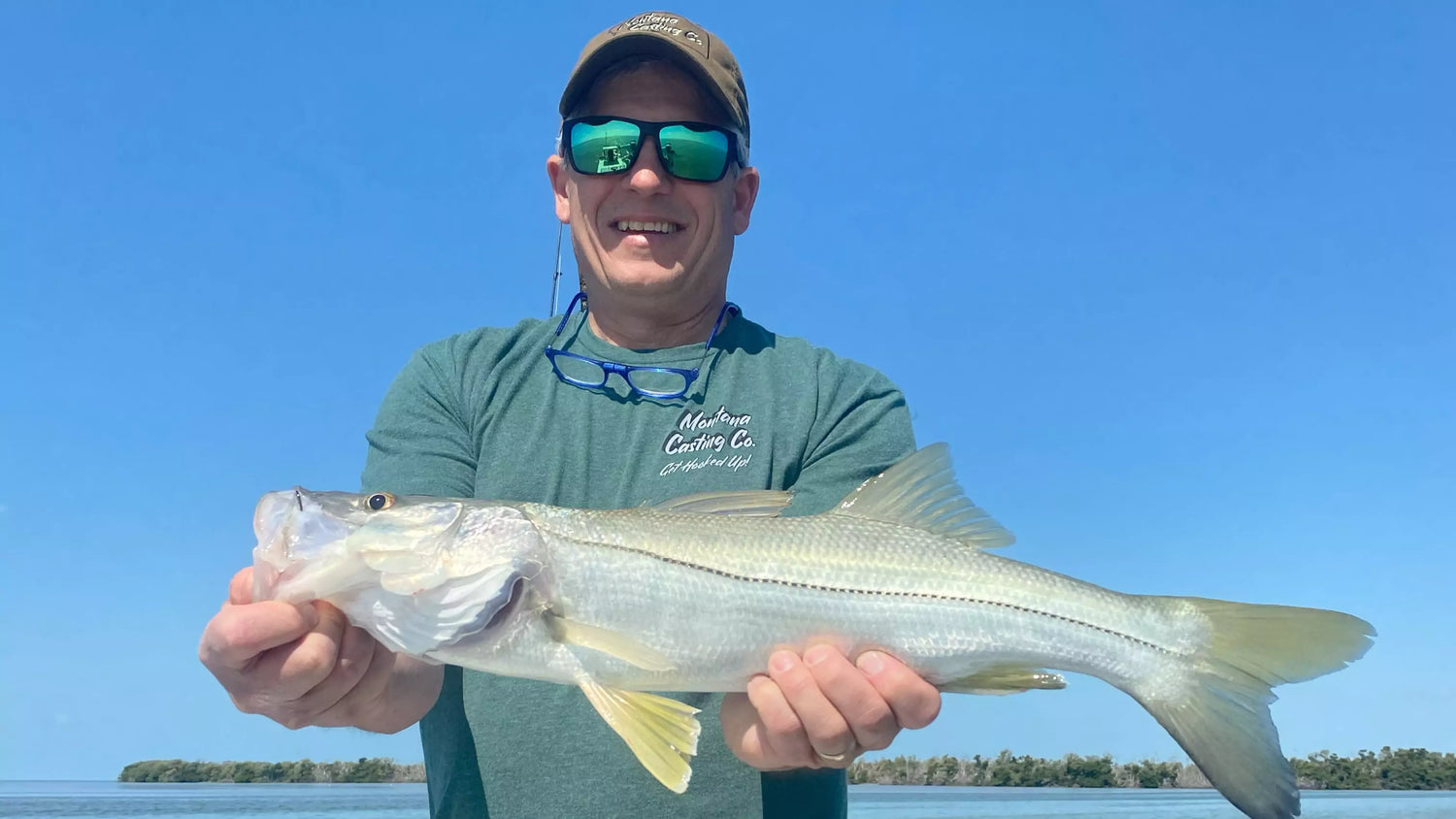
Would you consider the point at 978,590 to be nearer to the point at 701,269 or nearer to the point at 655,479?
the point at 655,479

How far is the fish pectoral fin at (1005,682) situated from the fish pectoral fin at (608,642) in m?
1.11

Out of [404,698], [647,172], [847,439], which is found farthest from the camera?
[647,172]

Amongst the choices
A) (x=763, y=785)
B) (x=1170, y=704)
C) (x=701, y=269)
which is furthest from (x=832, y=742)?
(x=701, y=269)

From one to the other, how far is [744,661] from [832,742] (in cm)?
43

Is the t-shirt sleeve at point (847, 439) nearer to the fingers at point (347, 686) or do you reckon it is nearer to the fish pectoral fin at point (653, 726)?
the fish pectoral fin at point (653, 726)

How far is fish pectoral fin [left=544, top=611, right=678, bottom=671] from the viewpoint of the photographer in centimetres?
358

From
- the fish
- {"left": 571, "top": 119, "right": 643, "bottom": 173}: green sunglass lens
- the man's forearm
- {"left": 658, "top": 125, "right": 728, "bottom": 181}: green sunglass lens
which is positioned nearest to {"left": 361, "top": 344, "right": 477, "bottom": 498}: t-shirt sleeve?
the fish

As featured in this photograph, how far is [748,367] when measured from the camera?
16.5 ft

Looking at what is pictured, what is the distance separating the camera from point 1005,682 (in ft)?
12.1

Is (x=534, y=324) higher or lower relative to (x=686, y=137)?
lower

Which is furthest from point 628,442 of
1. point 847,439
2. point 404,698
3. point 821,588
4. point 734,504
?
point 404,698

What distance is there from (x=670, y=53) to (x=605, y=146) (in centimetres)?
61

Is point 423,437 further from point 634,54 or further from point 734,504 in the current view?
point 634,54

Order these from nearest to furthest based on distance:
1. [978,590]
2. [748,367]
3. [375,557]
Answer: [375,557]
[978,590]
[748,367]
